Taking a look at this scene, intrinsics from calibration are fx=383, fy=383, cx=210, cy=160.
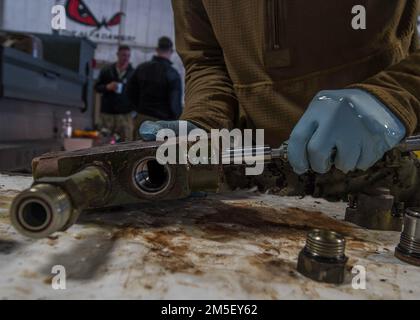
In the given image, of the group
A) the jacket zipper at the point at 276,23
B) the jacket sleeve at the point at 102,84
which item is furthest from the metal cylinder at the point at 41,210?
the jacket sleeve at the point at 102,84

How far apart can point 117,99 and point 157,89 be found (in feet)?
3.10

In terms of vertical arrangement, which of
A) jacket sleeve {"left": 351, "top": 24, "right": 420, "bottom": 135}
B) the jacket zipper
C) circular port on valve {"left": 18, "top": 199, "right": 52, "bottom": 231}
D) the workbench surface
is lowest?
the workbench surface

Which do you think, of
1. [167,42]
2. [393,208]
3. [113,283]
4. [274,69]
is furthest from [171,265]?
[167,42]

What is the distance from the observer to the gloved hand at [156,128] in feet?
2.82

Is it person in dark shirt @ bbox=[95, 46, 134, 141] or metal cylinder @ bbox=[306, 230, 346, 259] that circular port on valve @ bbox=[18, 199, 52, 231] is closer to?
metal cylinder @ bbox=[306, 230, 346, 259]

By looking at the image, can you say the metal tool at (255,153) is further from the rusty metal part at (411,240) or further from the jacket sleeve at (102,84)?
the jacket sleeve at (102,84)

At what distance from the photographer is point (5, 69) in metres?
1.72

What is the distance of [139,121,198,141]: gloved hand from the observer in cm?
86

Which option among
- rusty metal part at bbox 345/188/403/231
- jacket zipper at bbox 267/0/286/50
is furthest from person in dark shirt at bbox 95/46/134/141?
rusty metal part at bbox 345/188/403/231

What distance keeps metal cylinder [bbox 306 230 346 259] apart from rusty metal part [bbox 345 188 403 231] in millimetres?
288

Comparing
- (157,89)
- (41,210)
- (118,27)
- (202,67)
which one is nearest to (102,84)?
(157,89)

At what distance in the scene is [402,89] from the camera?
2.49 feet

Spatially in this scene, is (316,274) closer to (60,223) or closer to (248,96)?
(60,223)

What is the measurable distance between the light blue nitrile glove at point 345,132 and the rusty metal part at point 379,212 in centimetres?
8
